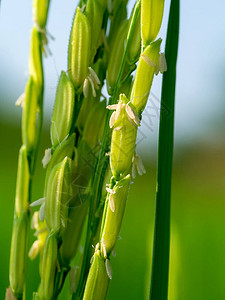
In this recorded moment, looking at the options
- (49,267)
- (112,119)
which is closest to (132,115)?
(112,119)

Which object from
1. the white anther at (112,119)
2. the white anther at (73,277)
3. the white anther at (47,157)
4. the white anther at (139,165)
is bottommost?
the white anther at (73,277)

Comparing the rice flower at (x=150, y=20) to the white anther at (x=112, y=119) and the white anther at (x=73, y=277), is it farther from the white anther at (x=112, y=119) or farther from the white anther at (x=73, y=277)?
the white anther at (x=73, y=277)

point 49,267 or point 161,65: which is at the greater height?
point 161,65

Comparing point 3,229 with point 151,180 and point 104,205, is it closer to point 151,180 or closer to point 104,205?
point 104,205

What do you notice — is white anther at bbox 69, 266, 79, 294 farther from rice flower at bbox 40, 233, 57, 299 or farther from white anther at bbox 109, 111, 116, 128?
white anther at bbox 109, 111, 116, 128

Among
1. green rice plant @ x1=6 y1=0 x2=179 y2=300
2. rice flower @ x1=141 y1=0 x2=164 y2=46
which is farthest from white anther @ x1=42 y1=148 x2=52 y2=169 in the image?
rice flower @ x1=141 y1=0 x2=164 y2=46

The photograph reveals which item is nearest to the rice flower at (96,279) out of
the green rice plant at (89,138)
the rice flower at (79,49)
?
the green rice plant at (89,138)

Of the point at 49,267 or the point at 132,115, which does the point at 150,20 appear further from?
the point at 49,267
